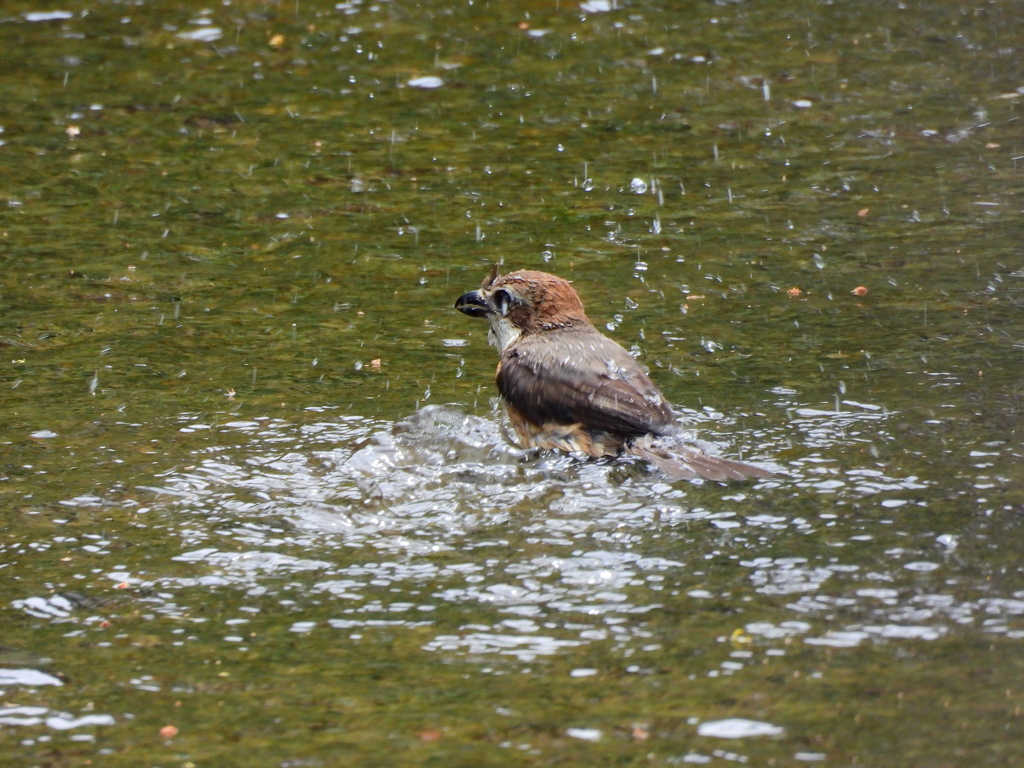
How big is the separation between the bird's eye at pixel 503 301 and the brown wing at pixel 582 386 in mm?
321

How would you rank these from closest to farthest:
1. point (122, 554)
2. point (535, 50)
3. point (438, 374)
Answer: point (122, 554)
point (438, 374)
point (535, 50)

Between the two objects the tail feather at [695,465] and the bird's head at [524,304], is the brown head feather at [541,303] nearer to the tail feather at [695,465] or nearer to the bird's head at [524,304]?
the bird's head at [524,304]

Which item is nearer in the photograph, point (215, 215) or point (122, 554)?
point (122, 554)

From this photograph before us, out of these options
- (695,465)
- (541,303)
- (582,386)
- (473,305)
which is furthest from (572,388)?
(473,305)

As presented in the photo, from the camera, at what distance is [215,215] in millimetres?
9031

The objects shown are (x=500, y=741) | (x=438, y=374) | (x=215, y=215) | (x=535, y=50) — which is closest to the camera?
Answer: (x=500, y=741)

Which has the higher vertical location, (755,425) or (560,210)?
(560,210)

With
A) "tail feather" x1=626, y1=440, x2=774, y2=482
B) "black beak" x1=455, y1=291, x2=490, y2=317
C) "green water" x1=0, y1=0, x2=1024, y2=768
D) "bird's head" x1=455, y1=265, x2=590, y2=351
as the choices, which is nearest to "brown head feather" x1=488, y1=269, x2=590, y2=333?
"bird's head" x1=455, y1=265, x2=590, y2=351

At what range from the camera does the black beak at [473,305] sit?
7086mm

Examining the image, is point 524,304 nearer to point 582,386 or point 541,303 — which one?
point 541,303

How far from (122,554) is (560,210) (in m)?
4.56

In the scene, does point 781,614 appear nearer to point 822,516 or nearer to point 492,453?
point 822,516

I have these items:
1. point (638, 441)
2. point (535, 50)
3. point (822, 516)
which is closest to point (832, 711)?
point (822, 516)

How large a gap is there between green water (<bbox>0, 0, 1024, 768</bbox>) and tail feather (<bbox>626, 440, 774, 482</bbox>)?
0.08 meters
